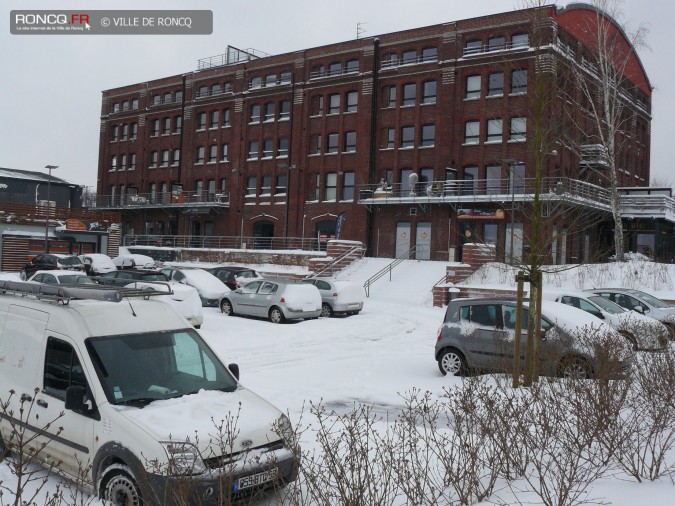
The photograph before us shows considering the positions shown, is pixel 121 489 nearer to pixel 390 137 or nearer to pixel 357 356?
pixel 357 356

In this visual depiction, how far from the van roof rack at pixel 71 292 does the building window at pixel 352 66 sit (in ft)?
123

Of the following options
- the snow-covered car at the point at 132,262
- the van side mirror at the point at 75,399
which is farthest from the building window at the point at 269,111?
the van side mirror at the point at 75,399

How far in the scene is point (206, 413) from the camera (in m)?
5.27

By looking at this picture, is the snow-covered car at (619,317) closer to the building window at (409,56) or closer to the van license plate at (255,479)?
the van license plate at (255,479)

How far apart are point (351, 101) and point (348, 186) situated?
5940mm

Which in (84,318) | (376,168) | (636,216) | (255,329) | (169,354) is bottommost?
(255,329)

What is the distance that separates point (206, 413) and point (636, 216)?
35215 mm

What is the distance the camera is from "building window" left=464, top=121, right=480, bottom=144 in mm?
36750

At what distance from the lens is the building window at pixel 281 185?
44594mm

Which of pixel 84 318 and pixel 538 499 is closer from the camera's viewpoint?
pixel 538 499

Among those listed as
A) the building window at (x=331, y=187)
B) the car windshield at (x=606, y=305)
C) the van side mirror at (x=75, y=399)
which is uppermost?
the building window at (x=331, y=187)

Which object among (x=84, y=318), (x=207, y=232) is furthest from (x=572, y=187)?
(x=84, y=318)

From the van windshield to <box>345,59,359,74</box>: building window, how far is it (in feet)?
124

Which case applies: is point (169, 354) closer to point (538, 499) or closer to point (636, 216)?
point (538, 499)
